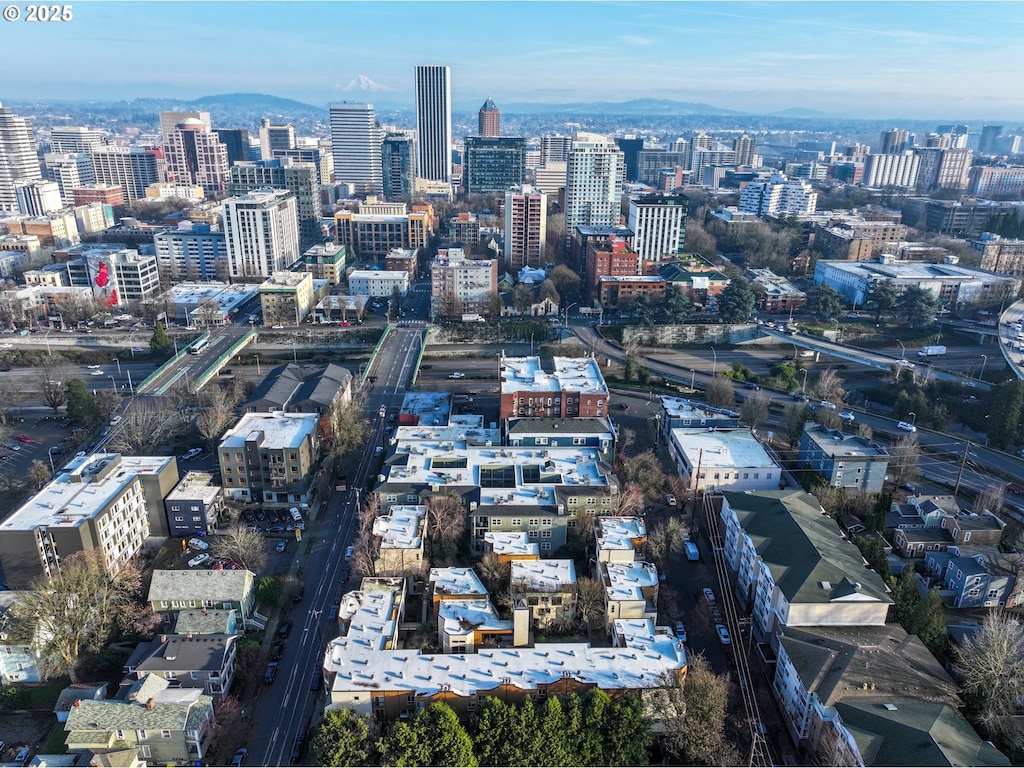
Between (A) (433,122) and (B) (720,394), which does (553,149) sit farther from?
(B) (720,394)

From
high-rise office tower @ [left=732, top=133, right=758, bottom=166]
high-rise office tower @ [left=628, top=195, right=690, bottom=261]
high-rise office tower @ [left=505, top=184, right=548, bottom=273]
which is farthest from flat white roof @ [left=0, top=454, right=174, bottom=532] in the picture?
high-rise office tower @ [left=732, top=133, right=758, bottom=166]

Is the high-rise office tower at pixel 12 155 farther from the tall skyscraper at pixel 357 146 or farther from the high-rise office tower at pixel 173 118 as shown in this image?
the tall skyscraper at pixel 357 146

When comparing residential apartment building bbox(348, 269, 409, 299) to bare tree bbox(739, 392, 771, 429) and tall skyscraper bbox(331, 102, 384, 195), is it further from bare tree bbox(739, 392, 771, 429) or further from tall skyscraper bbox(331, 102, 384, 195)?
tall skyscraper bbox(331, 102, 384, 195)

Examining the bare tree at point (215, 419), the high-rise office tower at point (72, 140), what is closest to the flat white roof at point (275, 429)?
the bare tree at point (215, 419)

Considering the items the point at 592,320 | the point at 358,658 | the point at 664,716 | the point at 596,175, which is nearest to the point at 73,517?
the point at 358,658

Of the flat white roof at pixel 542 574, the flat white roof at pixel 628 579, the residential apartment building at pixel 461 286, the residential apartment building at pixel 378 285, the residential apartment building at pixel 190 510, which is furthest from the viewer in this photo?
the residential apartment building at pixel 378 285

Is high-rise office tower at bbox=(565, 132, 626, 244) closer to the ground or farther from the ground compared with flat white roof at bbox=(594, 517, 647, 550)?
farther from the ground

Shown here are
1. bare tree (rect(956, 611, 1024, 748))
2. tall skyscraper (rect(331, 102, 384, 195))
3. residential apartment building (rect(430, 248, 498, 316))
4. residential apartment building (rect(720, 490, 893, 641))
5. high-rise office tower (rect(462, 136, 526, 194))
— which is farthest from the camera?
tall skyscraper (rect(331, 102, 384, 195))
